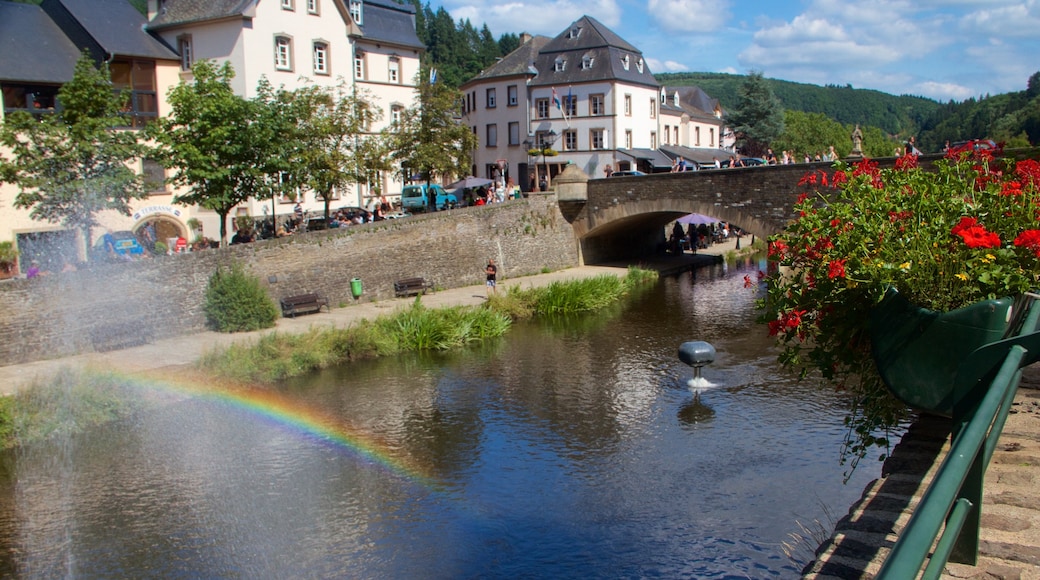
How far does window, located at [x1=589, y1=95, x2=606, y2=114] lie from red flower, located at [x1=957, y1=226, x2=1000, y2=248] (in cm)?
4833

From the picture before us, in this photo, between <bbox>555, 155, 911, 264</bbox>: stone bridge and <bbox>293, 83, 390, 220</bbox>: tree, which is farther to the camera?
<bbox>293, 83, 390, 220</bbox>: tree

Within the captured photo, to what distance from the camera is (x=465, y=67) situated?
323ft

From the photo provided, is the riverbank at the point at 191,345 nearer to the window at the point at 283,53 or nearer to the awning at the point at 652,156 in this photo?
the window at the point at 283,53

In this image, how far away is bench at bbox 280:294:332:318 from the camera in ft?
82.2

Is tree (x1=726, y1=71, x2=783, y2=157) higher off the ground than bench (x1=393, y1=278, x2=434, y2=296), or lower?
higher

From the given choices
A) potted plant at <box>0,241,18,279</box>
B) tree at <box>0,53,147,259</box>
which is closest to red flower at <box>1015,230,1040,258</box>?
tree at <box>0,53,147,259</box>

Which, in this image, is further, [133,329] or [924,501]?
[133,329]

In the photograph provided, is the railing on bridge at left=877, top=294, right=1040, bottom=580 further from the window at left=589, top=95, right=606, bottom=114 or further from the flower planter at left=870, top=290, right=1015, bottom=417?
the window at left=589, top=95, right=606, bottom=114

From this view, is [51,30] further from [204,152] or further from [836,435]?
[836,435]

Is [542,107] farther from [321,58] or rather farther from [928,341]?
[928,341]

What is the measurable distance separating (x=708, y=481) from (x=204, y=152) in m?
18.3

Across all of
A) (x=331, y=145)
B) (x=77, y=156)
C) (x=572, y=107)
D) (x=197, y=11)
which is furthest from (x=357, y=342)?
(x=572, y=107)

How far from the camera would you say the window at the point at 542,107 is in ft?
174

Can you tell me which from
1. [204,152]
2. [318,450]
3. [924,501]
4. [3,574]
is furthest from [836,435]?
[204,152]
